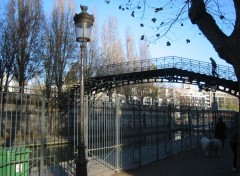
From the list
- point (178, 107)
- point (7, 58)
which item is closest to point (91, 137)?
point (178, 107)

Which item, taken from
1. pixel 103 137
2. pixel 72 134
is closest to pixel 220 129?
pixel 103 137

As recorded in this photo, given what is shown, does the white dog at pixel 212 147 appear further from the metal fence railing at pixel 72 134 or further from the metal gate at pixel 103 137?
the metal gate at pixel 103 137

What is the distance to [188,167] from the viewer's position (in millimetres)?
14406

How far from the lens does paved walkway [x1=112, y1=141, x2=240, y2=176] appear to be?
13.1 metres

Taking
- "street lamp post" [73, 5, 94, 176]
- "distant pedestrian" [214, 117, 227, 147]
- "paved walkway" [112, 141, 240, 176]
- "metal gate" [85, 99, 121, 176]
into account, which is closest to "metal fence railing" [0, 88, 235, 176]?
"metal gate" [85, 99, 121, 176]

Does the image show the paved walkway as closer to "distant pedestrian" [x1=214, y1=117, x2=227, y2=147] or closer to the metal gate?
the metal gate

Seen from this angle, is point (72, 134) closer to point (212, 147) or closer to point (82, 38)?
point (82, 38)

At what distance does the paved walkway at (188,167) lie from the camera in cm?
1310

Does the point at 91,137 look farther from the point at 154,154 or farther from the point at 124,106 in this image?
the point at 154,154

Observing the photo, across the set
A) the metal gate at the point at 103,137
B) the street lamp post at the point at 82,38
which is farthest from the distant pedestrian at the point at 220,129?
Answer: the street lamp post at the point at 82,38

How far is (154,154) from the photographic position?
56.8 ft

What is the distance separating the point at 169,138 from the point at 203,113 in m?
6.89

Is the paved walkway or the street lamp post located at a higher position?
the street lamp post

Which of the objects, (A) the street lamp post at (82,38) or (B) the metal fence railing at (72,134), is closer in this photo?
(A) the street lamp post at (82,38)
